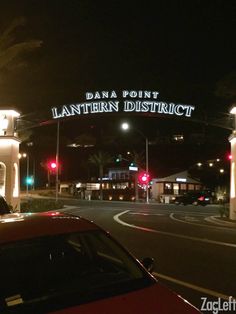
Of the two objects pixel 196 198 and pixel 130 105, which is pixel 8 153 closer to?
pixel 130 105

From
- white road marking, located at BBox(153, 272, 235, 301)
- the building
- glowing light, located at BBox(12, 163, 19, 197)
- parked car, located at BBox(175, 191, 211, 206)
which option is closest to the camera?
white road marking, located at BBox(153, 272, 235, 301)

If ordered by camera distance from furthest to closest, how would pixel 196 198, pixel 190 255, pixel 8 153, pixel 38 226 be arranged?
pixel 196 198
pixel 8 153
pixel 190 255
pixel 38 226

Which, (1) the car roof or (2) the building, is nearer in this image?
(1) the car roof

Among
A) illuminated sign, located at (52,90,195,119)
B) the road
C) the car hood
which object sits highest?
illuminated sign, located at (52,90,195,119)

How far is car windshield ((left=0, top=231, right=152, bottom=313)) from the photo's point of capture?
11.8 ft

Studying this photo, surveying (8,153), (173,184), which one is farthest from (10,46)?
(173,184)

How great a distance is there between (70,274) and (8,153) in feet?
72.9

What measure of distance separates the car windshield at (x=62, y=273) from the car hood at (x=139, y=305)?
0.36ft

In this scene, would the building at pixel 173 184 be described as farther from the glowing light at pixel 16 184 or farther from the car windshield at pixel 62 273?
the car windshield at pixel 62 273

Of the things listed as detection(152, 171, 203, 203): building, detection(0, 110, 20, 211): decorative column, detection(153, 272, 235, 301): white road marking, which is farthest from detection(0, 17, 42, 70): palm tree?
detection(152, 171, 203, 203): building

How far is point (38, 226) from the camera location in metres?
4.19

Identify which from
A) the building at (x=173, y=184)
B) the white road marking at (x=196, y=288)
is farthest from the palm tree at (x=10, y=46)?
the building at (x=173, y=184)

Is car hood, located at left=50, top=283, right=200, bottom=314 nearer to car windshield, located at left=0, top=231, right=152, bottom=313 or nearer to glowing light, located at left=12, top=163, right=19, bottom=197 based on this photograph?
car windshield, located at left=0, top=231, right=152, bottom=313

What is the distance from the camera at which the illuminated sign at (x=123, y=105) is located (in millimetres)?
26297
